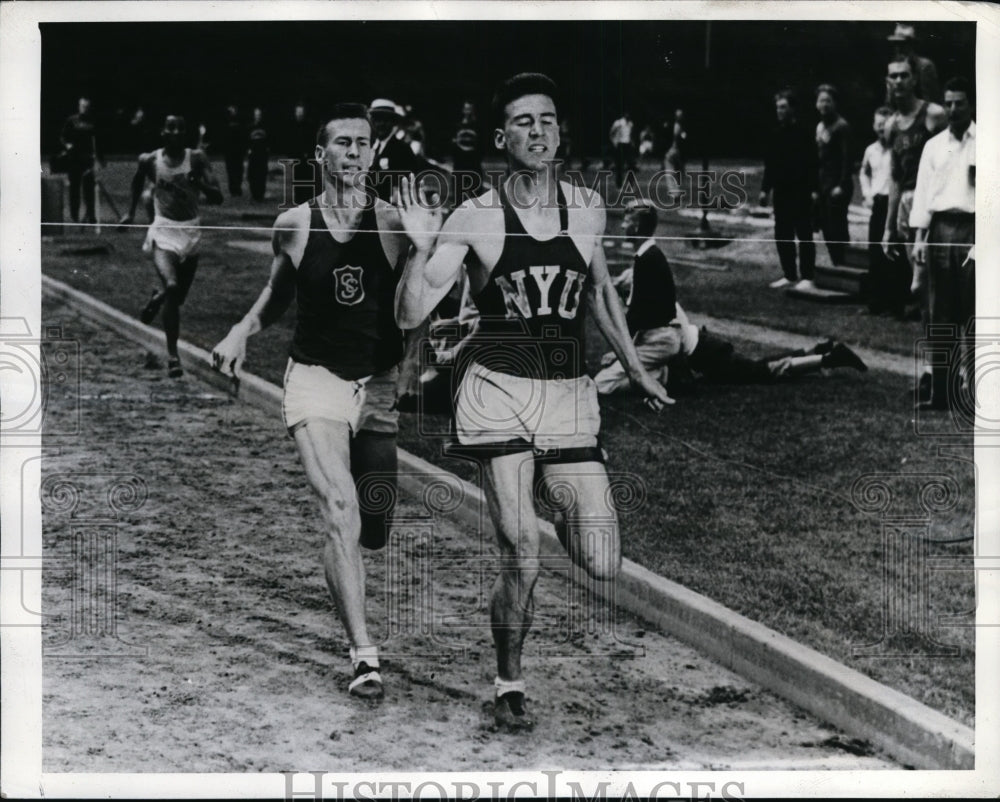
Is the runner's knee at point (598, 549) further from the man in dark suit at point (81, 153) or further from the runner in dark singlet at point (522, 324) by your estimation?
the man in dark suit at point (81, 153)

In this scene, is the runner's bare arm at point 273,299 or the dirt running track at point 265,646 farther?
the runner's bare arm at point 273,299

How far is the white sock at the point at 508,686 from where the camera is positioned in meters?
6.69

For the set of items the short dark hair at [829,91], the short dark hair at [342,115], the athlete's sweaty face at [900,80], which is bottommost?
the short dark hair at [342,115]

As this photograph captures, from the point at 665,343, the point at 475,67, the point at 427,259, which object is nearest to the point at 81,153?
the point at 427,259

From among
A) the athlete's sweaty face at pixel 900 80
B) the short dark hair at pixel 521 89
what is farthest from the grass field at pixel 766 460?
the athlete's sweaty face at pixel 900 80

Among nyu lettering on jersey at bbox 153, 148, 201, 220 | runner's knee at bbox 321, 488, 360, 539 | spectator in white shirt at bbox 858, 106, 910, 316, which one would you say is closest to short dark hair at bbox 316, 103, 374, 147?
nyu lettering on jersey at bbox 153, 148, 201, 220

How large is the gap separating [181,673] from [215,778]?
0.51 metres

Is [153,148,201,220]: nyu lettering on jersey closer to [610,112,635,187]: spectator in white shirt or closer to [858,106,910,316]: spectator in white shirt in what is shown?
[610,112,635,187]: spectator in white shirt

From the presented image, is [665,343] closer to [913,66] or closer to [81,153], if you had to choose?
[913,66]

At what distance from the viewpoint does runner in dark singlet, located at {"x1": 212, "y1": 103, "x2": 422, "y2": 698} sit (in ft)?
22.2

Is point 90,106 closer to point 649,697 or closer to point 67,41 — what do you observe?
point 67,41

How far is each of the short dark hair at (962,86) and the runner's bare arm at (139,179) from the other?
11.4ft

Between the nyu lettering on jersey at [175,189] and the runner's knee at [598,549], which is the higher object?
the nyu lettering on jersey at [175,189]

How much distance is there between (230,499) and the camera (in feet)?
24.0
